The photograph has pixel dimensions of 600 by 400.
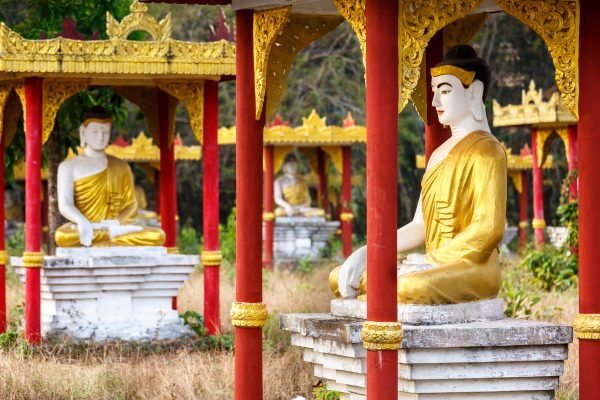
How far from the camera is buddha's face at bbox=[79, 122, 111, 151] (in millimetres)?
15109

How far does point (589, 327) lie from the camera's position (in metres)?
8.03

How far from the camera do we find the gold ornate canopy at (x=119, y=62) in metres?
13.4

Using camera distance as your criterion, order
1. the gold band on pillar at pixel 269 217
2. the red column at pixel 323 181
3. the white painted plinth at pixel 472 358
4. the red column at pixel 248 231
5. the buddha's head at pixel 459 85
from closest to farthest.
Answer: the white painted plinth at pixel 472 358, the buddha's head at pixel 459 85, the red column at pixel 248 231, the gold band on pillar at pixel 269 217, the red column at pixel 323 181

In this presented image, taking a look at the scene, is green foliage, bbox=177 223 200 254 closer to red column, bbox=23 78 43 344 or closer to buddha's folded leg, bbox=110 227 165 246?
buddha's folded leg, bbox=110 227 165 246

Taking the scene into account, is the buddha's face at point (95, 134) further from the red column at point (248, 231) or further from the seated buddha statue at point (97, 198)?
the red column at point (248, 231)

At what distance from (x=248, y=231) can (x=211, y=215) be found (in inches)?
214

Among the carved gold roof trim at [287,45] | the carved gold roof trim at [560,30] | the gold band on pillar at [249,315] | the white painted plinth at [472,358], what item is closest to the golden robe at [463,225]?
the white painted plinth at [472,358]

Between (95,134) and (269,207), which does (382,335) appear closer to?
(95,134)

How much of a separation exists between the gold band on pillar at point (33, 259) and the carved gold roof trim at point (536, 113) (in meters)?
11.2

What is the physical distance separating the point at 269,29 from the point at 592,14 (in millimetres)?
2166

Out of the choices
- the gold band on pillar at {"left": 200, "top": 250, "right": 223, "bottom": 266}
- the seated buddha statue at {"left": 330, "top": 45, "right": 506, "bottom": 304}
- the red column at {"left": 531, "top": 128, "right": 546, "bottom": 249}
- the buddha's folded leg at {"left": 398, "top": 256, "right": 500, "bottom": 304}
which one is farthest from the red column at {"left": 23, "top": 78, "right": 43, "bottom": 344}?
the red column at {"left": 531, "top": 128, "right": 546, "bottom": 249}

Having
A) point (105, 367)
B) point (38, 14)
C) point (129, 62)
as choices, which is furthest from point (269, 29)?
point (38, 14)

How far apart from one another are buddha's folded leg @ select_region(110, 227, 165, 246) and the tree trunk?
2.07 m

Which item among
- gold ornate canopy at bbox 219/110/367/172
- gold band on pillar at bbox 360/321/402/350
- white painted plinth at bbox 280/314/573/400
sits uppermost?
gold ornate canopy at bbox 219/110/367/172
